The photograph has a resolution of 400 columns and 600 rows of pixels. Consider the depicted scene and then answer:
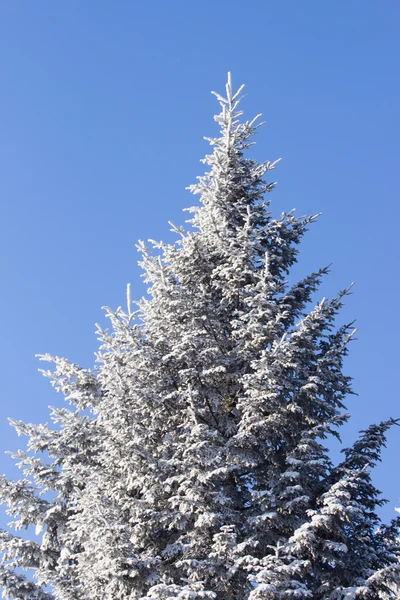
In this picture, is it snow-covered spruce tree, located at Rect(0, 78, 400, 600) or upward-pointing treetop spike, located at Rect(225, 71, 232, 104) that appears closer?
snow-covered spruce tree, located at Rect(0, 78, 400, 600)

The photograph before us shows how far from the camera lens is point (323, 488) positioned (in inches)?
413

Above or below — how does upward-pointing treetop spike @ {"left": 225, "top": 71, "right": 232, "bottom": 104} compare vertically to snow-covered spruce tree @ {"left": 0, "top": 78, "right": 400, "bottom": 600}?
above

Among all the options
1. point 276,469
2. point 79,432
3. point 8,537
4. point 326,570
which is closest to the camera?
point 326,570

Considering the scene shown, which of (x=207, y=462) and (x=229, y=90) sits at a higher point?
(x=229, y=90)

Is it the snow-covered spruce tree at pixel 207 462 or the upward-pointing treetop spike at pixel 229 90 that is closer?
the snow-covered spruce tree at pixel 207 462

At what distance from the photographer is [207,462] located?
9656mm

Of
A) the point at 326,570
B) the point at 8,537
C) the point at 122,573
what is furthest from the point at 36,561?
the point at 326,570

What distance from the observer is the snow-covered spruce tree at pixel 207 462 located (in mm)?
9297

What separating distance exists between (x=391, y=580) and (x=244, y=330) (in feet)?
15.8

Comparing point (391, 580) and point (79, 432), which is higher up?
point (79, 432)

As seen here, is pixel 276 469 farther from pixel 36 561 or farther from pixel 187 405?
pixel 36 561

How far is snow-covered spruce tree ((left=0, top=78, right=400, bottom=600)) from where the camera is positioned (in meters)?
9.30

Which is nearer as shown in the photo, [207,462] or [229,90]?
[207,462]

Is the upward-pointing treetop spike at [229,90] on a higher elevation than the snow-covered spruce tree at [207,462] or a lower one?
higher
